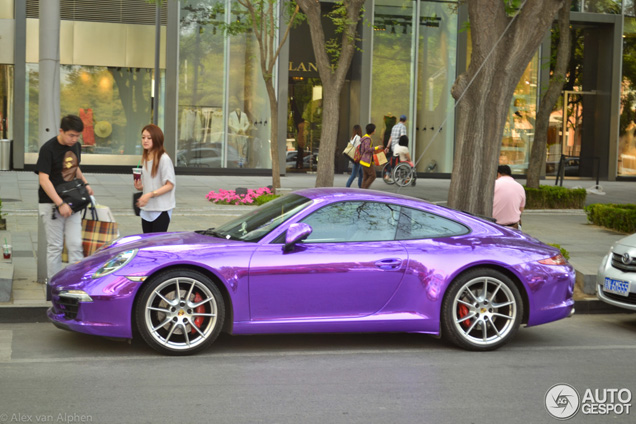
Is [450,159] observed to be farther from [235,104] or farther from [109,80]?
[109,80]

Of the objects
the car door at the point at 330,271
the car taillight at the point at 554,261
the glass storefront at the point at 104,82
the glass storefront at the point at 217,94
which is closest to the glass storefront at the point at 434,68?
the glass storefront at the point at 217,94

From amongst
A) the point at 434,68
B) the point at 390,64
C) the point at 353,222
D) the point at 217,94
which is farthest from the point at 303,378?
the point at 434,68

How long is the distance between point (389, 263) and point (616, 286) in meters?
2.92

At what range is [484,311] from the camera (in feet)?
24.2

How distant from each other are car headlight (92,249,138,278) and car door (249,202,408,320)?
96 cm

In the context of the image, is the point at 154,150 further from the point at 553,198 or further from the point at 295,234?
the point at 553,198

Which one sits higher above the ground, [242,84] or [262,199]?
[242,84]

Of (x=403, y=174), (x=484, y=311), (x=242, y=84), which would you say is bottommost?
(x=484, y=311)

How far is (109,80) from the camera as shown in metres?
26.4

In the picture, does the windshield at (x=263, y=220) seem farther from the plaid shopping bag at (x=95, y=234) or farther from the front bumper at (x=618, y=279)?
the front bumper at (x=618, y=279)

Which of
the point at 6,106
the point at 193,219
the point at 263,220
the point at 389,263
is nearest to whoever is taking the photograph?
the point at 389,263

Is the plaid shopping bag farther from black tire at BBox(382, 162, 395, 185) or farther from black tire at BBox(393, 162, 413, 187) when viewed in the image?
black tire at BBox(382, 162, 395, 185)

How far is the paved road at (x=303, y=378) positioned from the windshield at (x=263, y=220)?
3.09 feet
